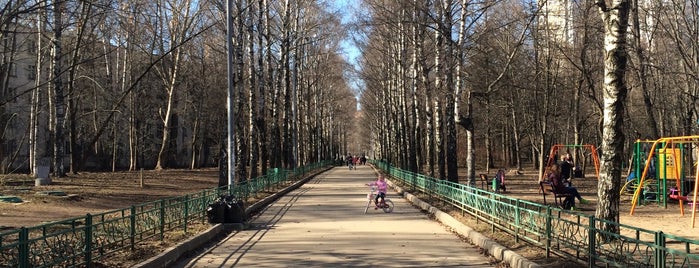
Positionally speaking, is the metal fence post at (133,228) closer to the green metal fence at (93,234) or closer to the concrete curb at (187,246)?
the green metal fence at (93,234)

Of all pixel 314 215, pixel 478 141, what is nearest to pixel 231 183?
pixel 314 215

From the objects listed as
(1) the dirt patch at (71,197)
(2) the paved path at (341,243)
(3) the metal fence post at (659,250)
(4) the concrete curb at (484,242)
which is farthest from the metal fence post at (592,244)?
(1) the dirt patch at (71,197)

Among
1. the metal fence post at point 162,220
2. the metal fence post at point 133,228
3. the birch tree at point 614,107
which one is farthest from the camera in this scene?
the metal fence post at point 162,220

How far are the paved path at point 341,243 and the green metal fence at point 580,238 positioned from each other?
852mm

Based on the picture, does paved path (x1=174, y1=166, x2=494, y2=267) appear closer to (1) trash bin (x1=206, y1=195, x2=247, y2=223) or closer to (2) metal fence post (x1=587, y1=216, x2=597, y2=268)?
(1) trash bin (x1=206, y1=195, x2=247, y2=223)

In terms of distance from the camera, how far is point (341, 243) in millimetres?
11672

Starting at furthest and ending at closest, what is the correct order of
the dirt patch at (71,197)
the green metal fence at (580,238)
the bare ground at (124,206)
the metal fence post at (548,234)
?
1. the dirt patch at (71,197)
2. the bare ground at (124,206)
3. the metal fence post at (548,234)
4. the green metal fence at (580,238)

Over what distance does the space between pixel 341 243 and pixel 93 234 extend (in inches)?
187

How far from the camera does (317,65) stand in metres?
59.2

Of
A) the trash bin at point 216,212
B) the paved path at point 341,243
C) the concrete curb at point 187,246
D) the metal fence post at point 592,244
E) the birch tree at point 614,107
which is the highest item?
the birch tree at point 614,107

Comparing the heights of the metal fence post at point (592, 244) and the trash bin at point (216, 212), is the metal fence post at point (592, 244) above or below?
above

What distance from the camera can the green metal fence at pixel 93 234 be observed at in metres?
6.44

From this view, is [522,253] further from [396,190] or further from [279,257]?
[396,190]

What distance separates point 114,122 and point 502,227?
136 feet
